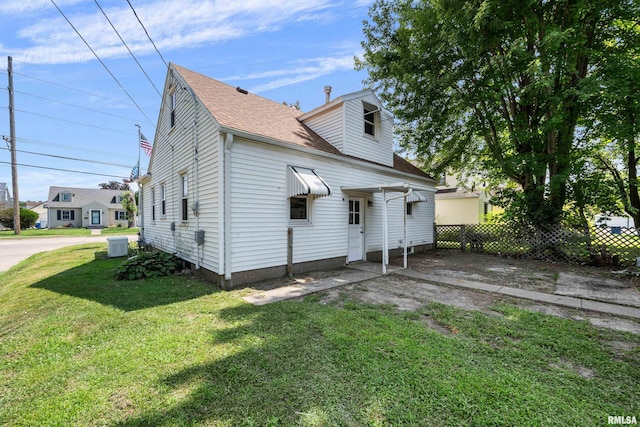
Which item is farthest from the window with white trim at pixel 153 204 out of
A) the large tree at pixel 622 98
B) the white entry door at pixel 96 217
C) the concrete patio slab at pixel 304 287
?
the white entry door at pixel 96 217

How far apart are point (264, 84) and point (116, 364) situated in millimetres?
12076

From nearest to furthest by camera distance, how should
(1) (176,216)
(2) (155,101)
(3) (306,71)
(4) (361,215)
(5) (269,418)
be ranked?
1. (5) (269,418)
2. (1) (176,216)
3. (4) (361,215)
4. (2) (155,101)
5. (3) (306,71)

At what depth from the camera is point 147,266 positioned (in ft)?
23.9

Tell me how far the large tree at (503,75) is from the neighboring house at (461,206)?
9.84 metres

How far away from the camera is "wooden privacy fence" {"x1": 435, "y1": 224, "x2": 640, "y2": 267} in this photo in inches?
321

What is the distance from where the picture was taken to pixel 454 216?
23062 mm

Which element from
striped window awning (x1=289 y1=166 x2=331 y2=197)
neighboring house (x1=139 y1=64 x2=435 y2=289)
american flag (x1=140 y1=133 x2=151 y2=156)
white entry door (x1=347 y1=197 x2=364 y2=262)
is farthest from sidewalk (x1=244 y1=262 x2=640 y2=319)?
american flag (x1=140 y1=133 x2=151 y2=156)

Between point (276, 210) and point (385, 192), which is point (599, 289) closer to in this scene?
point (385, 192)

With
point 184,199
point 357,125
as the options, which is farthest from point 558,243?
point 184,199

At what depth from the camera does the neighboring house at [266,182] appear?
618cm

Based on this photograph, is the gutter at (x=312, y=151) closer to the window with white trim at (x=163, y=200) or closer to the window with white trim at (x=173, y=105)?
the window with white trim at (x=173, y=105)

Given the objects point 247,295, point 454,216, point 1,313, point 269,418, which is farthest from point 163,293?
point 454,216

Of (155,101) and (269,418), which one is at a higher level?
(155,101)

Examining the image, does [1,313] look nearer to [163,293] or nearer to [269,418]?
[163,293]
